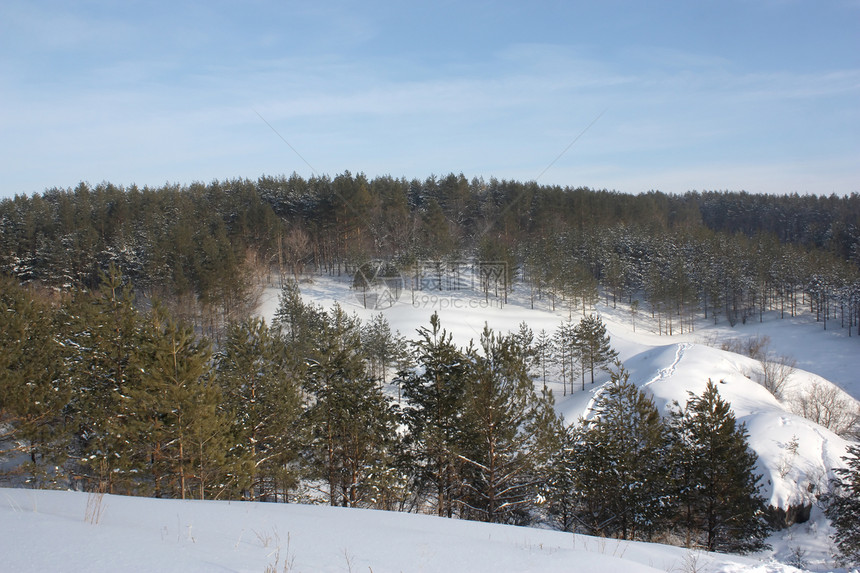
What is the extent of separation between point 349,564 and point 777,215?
131 m

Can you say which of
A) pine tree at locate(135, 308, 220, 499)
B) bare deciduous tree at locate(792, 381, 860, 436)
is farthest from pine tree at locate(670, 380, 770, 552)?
bare deciduous tree at locate(792, 381, 860, 436)

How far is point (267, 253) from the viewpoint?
59031 millimetres

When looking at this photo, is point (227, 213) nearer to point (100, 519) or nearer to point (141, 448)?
point (141, 448)

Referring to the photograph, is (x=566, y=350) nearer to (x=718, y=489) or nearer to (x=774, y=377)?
(x=774, y=377)

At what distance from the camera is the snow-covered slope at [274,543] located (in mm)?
3432

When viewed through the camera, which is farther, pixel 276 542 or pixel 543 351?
pixel 543 351

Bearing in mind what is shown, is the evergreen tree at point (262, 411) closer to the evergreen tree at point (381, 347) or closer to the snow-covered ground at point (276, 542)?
the snow-covered ground at point (276, 542)

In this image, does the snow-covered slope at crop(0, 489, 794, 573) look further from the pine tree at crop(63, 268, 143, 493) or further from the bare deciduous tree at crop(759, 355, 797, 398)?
the bare deciduous tree at crop(759, 355, 797, 398)

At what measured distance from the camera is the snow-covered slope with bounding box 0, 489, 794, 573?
343 cm

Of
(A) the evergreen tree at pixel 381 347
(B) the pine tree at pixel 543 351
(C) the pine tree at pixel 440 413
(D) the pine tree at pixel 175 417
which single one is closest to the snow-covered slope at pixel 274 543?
(D) the pine tree at pixel 175 417

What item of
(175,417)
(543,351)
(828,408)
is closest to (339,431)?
(175,417)

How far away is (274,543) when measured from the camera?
4.22 meters

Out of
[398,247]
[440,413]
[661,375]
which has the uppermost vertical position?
[398,247]

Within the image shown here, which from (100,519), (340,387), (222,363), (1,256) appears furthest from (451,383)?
(1,256)
